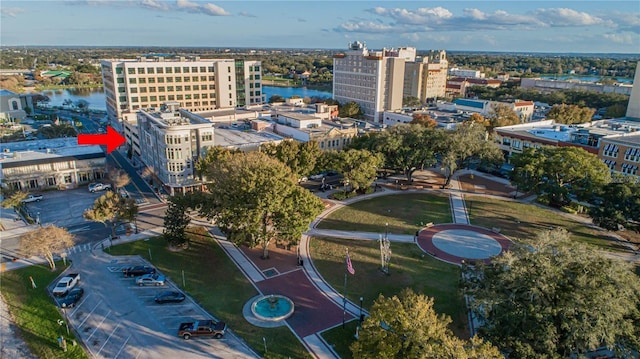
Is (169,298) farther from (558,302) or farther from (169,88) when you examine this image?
(169,88)

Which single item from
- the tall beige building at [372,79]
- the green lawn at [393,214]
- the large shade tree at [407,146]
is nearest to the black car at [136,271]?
the green lawn at [393,214]

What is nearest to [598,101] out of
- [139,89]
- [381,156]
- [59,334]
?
[381,156]

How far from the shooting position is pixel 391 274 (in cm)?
4372

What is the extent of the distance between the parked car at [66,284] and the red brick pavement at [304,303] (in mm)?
18633

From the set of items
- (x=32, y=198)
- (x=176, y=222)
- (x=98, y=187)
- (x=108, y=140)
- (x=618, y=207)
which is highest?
(x=618, y=207)

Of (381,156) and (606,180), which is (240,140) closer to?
(381,156)

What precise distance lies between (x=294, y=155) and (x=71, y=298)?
3683 centimetres

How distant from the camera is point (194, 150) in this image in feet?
222

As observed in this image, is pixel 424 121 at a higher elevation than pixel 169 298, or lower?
higher

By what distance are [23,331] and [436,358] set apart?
34.1 meters

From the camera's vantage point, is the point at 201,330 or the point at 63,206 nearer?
the point at 201,330

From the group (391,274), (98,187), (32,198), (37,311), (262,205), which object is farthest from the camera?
(98,187)

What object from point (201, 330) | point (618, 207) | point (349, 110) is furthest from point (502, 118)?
point (201, 330)

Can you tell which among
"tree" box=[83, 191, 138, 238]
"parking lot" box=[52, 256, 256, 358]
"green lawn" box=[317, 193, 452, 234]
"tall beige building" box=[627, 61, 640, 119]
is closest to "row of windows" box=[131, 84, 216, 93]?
"tree" box=[83, 191, 138, 238]
